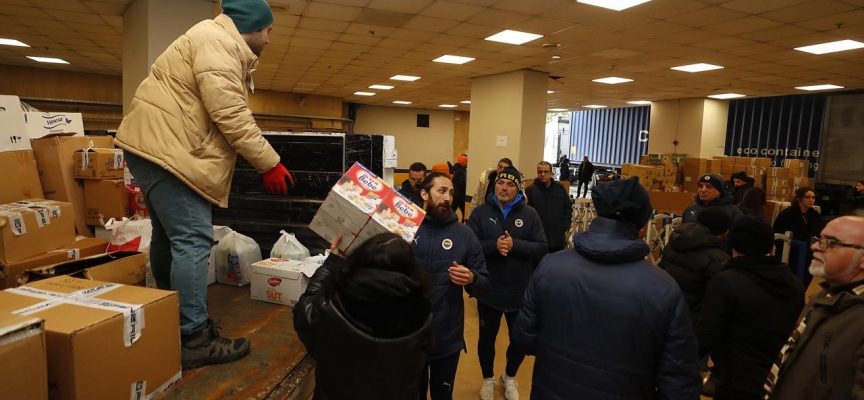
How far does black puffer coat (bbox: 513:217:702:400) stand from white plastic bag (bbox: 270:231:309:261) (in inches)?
54.9

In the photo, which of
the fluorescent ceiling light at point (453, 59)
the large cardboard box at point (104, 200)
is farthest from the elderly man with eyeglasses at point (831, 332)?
the fluorescent ceiling light at point (453, 59)

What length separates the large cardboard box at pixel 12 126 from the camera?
2.47 metres

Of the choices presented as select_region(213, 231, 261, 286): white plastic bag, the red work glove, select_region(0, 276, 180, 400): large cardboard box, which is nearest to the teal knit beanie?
the red work glove

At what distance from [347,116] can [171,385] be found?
48.3 feet

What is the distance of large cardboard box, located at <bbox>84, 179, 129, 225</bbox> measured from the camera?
2873 millimetres

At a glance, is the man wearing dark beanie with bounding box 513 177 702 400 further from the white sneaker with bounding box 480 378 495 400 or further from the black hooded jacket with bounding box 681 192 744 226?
the black hooded jacket with bounding box 681 192 744 226

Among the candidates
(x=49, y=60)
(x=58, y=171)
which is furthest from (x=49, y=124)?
(x=49, y=60)

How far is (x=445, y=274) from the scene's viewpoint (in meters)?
2.10

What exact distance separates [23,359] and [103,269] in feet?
3.38

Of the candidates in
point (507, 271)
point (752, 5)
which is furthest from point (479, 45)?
point (507, 271)

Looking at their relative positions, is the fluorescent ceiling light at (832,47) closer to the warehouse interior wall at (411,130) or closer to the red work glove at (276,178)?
the red work glove at (276,178)

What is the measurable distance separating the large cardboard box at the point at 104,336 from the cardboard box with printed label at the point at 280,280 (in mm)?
724

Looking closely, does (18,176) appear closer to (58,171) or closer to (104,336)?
(58,171)

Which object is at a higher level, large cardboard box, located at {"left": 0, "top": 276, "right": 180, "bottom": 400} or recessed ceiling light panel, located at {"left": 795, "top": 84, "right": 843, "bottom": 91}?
recessed ceiling light panel, located at {"left": 795, "top": 84, "right": 843, "bottom": 91}
